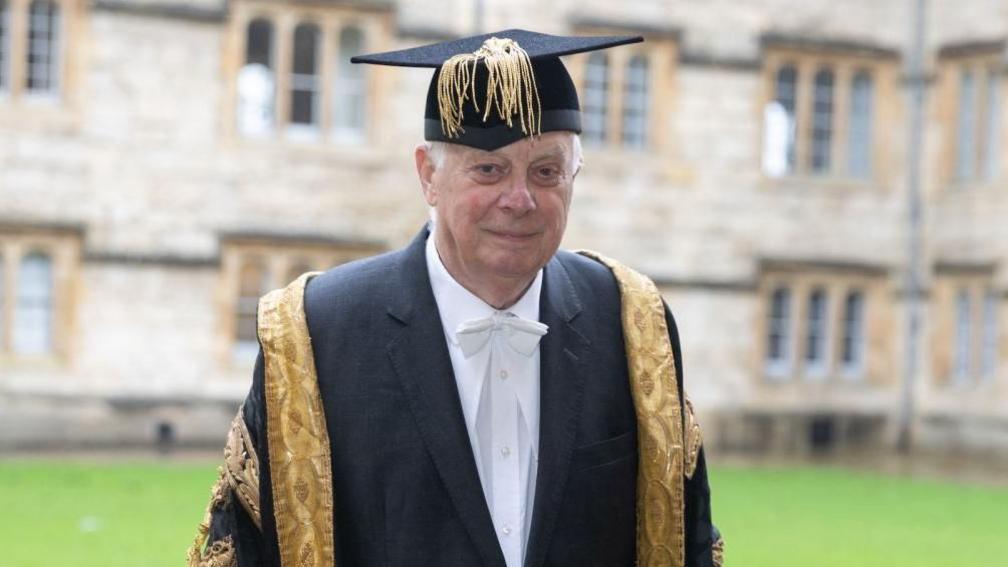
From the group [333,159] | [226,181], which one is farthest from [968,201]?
[226,181]

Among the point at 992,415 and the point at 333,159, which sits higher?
the point at 333,159

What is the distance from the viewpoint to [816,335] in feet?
59.7

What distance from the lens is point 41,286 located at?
1505 centimetres

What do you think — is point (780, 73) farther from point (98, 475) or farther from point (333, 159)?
point (98, 475)

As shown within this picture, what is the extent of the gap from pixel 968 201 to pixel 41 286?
997 cm

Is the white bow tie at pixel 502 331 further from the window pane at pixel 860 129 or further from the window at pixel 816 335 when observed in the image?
the window pane at pixel 860 129

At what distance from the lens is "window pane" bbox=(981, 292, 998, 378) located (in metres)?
17.4

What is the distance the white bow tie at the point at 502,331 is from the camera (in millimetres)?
2818

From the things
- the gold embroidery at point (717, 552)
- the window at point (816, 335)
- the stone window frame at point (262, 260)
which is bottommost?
the window at point (816, 335)

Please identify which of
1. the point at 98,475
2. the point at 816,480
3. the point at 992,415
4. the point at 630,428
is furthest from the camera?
the point at 992,415

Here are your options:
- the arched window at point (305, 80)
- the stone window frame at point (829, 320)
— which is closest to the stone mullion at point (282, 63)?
the arched window at point (305, 80)

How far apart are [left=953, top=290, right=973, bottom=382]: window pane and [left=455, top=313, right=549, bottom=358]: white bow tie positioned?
51.8ft

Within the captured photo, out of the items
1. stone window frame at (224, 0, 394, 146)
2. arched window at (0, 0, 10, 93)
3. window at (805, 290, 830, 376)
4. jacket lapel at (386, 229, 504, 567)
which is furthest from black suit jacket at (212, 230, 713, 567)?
window at (805, 290, 830, 376)

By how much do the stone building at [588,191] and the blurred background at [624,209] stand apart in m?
0.03
